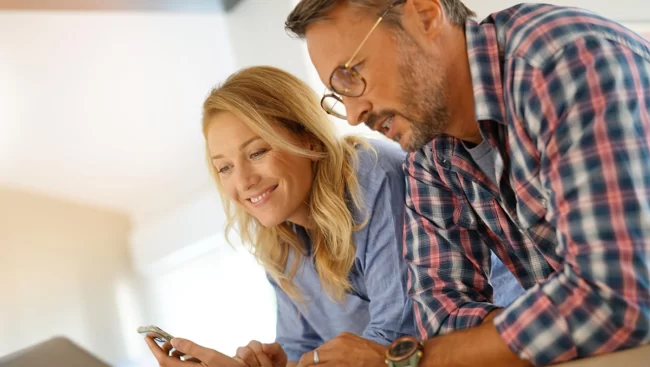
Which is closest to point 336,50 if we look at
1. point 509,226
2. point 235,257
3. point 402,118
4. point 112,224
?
point 402,118

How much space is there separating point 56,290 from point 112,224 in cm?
31

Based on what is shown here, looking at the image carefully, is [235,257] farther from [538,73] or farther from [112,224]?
[538,73]

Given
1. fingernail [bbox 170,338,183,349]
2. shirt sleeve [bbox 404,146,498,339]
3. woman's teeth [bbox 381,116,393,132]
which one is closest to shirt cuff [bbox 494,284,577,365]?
shirt sleeve [bbox 404,146,498,339]

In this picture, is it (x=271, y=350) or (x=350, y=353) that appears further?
(x=271, y=350)

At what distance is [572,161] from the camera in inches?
41.2

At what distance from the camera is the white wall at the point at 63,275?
7.55 ft

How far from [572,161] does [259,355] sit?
929 mm

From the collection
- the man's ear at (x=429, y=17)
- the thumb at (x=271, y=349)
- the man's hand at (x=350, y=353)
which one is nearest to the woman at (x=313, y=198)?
the thumb at (x=271, y=349)

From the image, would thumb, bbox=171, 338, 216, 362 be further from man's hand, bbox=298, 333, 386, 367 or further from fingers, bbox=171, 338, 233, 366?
Result: man's hand, bbox=298, 333, 386, 367

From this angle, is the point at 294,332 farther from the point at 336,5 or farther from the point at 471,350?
the point at 336,5

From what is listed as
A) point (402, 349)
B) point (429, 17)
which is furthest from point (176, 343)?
point (429, 17)

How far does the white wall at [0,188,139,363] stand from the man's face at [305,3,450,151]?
145 cm

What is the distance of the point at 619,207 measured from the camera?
101 centimetres

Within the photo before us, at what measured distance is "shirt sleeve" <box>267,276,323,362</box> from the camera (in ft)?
6.45
